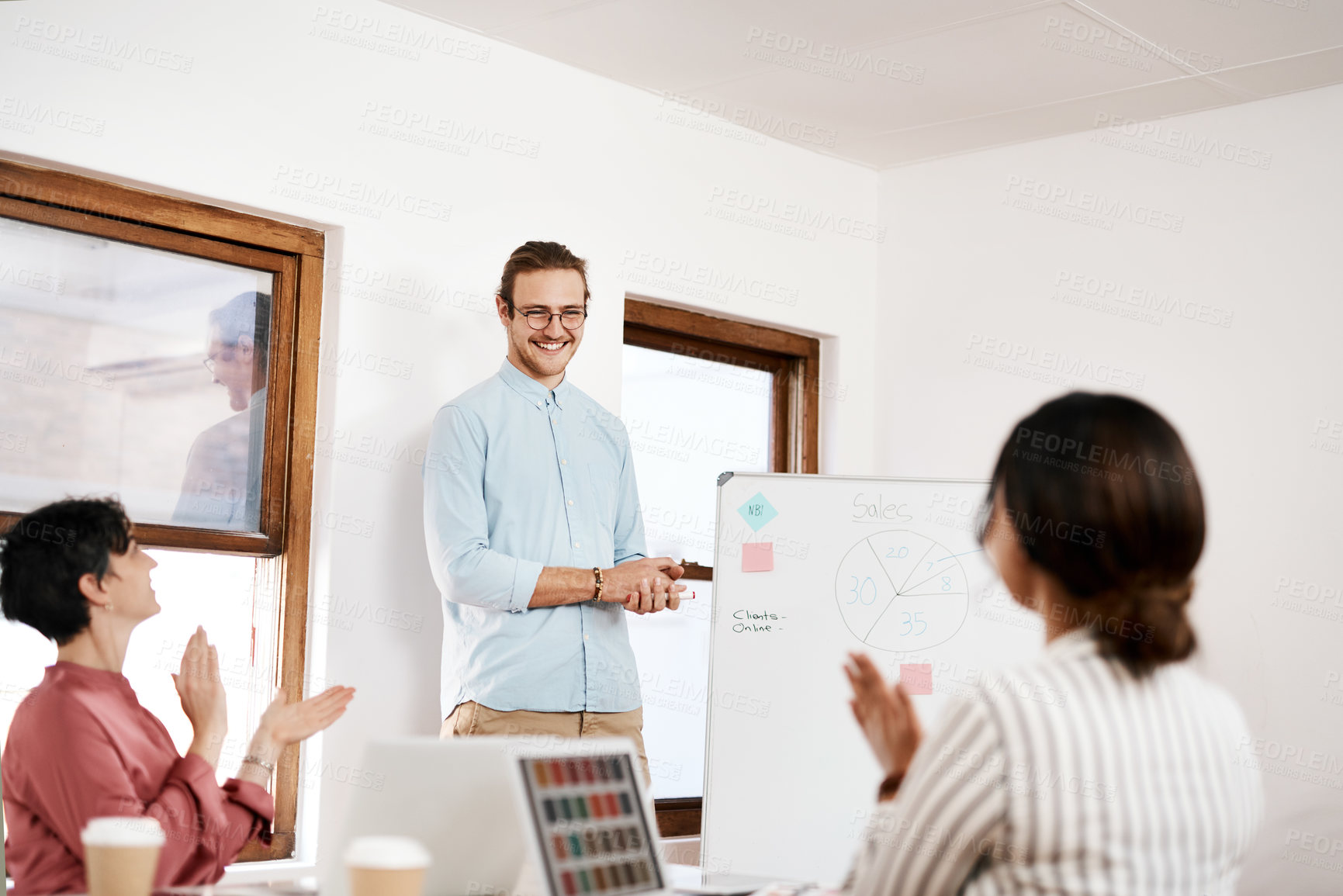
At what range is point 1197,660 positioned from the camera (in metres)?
1.31

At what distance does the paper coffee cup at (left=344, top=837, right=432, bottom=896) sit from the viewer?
130cm

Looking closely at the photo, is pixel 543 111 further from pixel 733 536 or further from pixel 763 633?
pixel 763 633

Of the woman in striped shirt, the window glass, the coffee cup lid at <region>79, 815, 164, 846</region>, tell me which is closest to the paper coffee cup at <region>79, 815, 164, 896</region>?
the coffee cup lid at <region>79, 815, 164, 846</region>

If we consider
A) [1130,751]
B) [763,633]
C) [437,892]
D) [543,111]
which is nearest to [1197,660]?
[1130,751]

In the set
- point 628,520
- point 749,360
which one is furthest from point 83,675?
point 749,360

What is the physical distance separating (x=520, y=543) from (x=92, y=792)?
47.8 inches

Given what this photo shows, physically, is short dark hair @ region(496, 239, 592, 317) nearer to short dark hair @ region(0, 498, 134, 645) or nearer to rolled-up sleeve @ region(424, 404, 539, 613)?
rolled-up sleeve @ region(424, 404, 539, 613)

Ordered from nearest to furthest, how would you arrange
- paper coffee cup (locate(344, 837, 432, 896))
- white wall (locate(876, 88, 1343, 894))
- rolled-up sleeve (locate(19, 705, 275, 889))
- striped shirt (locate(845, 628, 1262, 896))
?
striped shirt (locate(845, 628, 1262, 896))
paper coffee cup (locate(344, 837, 432, 896))
rolled-up sleeve (locate(19, 705, 275, 889))
white wall (locate(876, 88, 1343, 894))

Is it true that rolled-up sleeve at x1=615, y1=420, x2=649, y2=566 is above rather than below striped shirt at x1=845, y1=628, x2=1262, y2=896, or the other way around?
above

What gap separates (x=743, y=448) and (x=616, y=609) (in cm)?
128

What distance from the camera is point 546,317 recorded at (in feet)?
9.34

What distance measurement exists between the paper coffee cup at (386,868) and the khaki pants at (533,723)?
1315mm

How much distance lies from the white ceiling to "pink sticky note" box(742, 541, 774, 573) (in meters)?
1.38

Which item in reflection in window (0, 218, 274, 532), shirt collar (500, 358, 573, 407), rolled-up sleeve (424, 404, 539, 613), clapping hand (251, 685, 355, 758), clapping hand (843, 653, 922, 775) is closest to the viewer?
clapping hand (843, 653, 922, 775)
